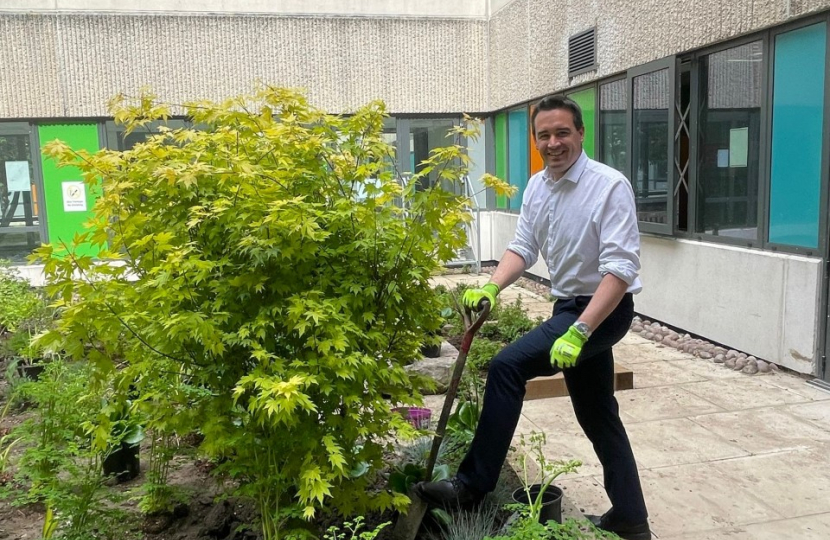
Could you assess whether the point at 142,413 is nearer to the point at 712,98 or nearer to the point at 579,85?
the point at 712,98

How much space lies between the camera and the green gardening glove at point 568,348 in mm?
2623

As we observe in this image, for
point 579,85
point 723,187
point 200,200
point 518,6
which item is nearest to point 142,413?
point 200,200

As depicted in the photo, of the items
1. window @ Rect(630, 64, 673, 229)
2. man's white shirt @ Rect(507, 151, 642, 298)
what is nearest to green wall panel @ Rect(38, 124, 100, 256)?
window @ Rect(630, 64, 673, 229)

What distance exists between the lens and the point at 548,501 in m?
2.99

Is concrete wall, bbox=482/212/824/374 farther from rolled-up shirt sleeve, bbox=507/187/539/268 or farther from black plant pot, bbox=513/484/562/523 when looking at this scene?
black plant pot, bbox=513/484/562/523

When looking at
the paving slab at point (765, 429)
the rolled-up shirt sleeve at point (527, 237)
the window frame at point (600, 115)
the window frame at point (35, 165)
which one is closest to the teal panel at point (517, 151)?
the window frame at point (600, 115)

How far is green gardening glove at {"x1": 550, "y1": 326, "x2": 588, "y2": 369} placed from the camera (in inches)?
103

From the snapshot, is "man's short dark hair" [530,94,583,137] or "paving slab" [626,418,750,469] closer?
"man's short dark hair" [530,94,583,137]

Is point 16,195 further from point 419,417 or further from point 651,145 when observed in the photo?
point 419,417

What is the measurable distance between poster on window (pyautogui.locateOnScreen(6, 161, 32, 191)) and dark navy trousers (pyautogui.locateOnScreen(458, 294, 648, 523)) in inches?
425

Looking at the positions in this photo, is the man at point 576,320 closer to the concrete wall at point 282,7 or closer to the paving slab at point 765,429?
the paving slab at point 765,429

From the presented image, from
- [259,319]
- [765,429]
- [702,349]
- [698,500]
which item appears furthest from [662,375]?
[259,319]

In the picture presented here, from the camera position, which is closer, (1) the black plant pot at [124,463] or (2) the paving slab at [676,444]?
(1) the black plant pot at [124,463]

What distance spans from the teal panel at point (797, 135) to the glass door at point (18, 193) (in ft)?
33.9
